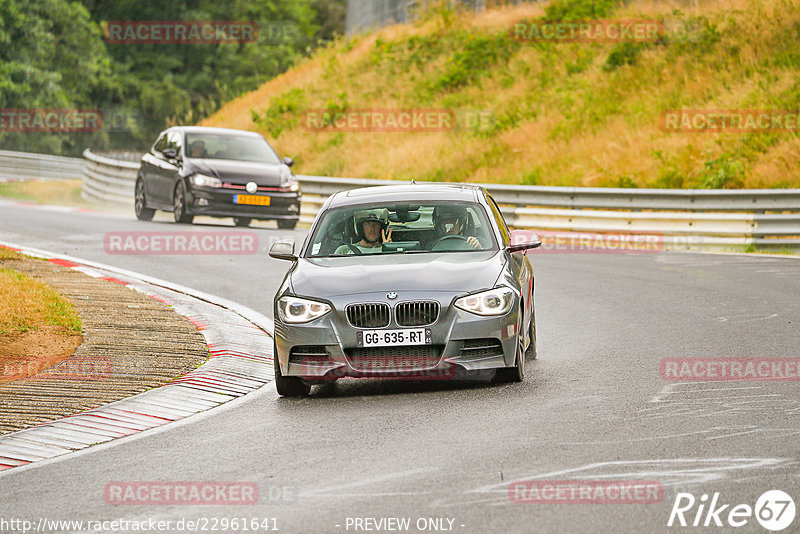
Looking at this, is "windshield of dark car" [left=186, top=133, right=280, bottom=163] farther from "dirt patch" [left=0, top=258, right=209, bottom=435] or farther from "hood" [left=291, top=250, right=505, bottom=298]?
"hood" [left=291, top=250, right=505, bottom=298]

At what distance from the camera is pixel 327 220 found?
10.5 meters

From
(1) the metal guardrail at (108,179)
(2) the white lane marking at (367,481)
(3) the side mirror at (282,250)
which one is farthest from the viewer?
(1) the metal guardrail at (108,179)

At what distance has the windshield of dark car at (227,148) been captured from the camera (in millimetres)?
24173

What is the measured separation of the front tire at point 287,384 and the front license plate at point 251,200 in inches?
543

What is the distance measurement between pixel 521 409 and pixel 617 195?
14.2 m

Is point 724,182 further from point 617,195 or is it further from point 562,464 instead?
point 562,464

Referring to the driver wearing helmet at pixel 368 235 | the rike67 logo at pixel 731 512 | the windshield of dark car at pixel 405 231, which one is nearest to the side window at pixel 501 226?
the windshield of dark car at pixel 405 231

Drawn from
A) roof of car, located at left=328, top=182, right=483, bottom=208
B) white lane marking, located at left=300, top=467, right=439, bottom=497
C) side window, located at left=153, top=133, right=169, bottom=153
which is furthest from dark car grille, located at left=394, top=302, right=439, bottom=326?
side window, located at left=153, top=133, right=169, bottom=153

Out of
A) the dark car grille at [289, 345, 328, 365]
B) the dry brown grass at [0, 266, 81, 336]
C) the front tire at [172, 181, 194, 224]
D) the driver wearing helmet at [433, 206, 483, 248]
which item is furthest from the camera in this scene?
the front tire at [172, 181, 194, 224]

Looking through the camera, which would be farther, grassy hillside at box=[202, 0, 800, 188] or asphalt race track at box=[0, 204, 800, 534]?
grassy hillside at box=[202, 0, 800, 188]

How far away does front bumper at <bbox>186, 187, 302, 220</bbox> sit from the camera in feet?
75.0

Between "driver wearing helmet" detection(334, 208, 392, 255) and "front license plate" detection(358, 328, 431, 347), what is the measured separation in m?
1.29

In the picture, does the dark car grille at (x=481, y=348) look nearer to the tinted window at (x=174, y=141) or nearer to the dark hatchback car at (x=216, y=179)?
the dark hatchback car at (x=216, y=179)

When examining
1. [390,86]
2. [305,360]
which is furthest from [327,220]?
[390,86]
